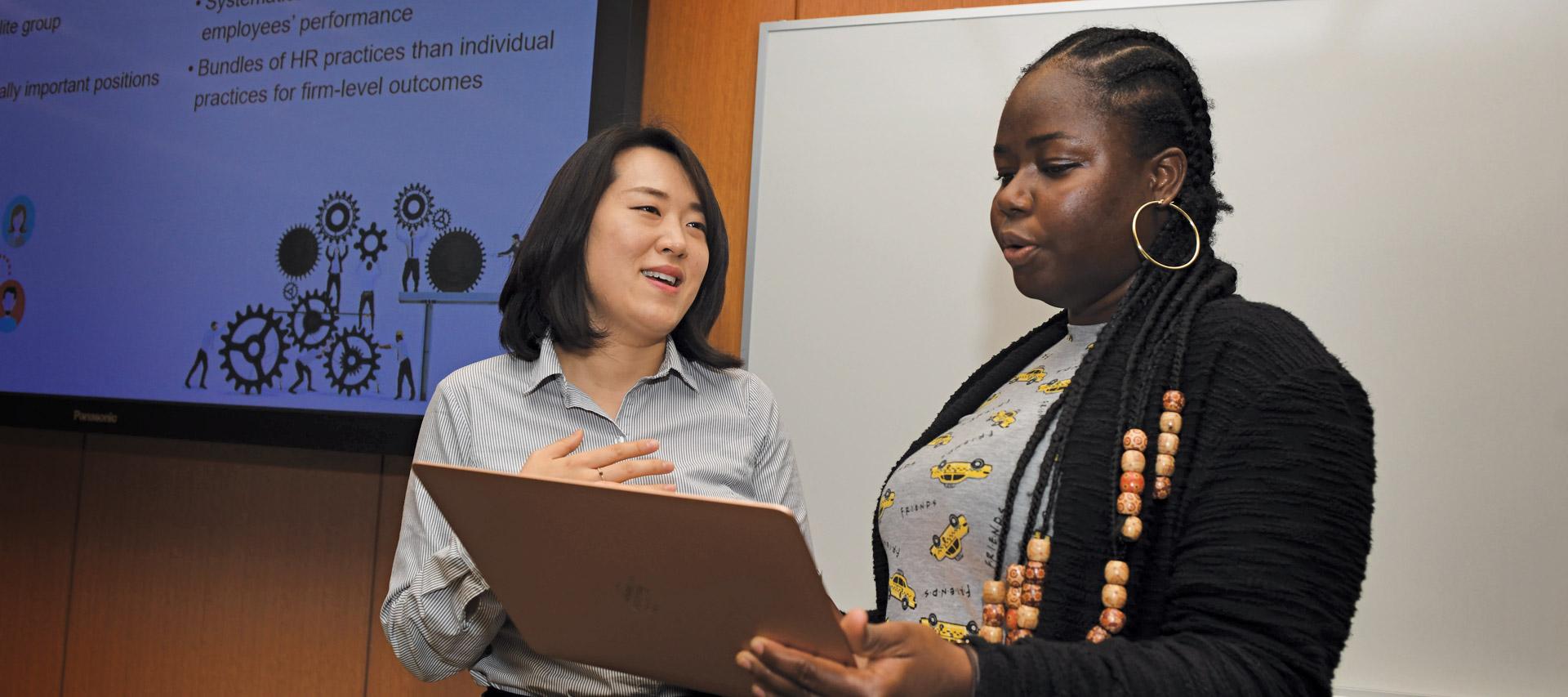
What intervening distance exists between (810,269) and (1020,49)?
0.66 meters

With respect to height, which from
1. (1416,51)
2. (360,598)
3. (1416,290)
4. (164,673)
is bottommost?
(164,673)

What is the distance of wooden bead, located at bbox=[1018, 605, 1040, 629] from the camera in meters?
1.01

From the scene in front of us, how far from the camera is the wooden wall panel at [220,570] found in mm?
2842

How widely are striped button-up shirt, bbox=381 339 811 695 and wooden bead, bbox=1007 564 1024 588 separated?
59cm

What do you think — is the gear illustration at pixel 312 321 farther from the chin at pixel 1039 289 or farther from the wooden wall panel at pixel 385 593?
the chin at pixel 1039 289

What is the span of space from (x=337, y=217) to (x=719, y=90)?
1011 mm

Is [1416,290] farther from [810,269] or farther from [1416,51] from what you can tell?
[810,269]

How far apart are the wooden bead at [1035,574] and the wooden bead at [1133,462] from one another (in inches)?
4.9

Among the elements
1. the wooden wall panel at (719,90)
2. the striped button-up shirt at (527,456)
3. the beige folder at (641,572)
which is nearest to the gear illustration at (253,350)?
the wooden wall panel at (719,90)

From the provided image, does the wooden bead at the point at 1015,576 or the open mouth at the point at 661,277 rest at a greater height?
the open mouth at the point at 661,277

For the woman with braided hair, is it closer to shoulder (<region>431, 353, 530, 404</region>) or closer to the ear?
the ear

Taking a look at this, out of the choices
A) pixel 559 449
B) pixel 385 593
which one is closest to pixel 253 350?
pixel 385 593

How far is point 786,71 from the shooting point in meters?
2.46

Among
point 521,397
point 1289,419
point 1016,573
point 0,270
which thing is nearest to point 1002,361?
point 1016,573
